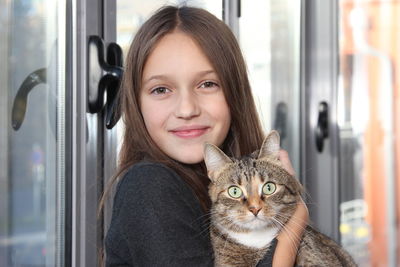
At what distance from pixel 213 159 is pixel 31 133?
0.43 m

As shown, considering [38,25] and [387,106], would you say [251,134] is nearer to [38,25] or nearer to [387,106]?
[38,25]

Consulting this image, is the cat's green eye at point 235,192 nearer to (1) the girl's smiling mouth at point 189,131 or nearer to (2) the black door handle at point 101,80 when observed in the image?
(1) the girl's smiling mouth at point 189,131

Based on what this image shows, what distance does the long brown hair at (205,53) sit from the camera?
1.18 m

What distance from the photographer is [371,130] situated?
287 cm

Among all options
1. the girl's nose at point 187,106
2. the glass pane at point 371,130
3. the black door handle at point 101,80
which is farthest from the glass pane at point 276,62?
the girl's nose at point 187,106

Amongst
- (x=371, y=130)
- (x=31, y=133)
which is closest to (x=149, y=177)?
(x=31, y=133)

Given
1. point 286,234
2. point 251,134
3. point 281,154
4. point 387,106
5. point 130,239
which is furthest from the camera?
point 387,106

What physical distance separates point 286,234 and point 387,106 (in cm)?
196

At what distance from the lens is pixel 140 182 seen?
3.21ft

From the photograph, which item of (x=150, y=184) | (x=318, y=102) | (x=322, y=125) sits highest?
(x=318, y=102)

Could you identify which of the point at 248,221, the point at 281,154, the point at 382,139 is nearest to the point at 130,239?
the point at 248,221

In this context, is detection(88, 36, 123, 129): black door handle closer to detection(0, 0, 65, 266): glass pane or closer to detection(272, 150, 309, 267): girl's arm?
detection(0, 0, 65, 266): glass pane

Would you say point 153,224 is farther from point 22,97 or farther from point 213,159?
point 22,97

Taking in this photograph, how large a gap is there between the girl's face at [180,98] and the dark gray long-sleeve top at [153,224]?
152 mm
